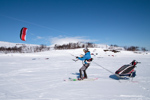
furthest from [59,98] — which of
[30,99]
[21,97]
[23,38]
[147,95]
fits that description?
[23,38]

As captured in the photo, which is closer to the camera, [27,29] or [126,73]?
[126,73]

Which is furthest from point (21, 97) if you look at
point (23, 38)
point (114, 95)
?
point (23, 38)

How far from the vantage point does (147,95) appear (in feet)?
12.8

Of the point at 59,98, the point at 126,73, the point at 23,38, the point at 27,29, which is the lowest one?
the point at 59,98

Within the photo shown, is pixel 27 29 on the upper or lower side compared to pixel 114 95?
upper

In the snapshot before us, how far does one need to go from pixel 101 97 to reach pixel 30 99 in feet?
8.33

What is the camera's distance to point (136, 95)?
392 cm

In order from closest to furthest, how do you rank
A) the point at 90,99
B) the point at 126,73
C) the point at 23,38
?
1. the point at 90,99
2. the point at 126,73
3. the point at 23,38

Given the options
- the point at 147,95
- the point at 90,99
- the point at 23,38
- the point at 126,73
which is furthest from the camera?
the point at 23,38

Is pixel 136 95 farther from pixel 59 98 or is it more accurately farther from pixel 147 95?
pixel 59 98

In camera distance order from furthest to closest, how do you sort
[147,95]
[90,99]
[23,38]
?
1. [23,38]
2. [147,95]
3. [90,99]

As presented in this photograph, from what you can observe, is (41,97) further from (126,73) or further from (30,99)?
(126,73)

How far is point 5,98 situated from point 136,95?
4.85m

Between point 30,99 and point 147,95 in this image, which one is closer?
point 30,99
